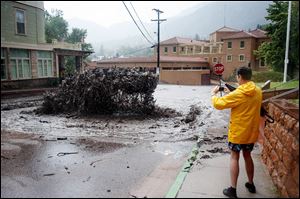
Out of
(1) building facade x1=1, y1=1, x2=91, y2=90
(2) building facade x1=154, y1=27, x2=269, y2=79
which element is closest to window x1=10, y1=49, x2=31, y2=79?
(1) building facade x1=1, y1=1, x2=91, y2=90

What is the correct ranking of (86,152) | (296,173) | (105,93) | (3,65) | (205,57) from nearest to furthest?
1. (296,173)
2. (3,65)
3. (86,152)
4. (105,93)
5. (205,57)

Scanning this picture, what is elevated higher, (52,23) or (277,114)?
(52,23)

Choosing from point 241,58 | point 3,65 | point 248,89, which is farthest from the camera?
point 241,58

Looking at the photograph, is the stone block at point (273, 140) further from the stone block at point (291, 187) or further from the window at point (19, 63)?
the window at point (19, 63)

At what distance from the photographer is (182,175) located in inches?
180

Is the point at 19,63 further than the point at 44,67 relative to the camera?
No

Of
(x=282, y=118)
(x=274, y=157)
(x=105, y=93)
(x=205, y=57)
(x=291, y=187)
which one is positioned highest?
(x=205, y=57)

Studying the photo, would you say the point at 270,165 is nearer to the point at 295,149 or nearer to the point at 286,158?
the point at 286,158

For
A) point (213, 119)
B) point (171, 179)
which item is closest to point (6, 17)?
point (171, 179)

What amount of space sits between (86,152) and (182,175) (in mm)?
2329

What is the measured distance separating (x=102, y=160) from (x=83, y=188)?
1.39 m

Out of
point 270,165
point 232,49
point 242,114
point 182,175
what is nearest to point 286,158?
point 242,114

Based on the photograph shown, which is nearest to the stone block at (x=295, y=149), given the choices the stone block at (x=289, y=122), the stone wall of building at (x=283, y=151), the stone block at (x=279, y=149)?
the stone wall of building at (x=283, y=151)

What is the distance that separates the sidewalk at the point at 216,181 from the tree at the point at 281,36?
1.88 metres
